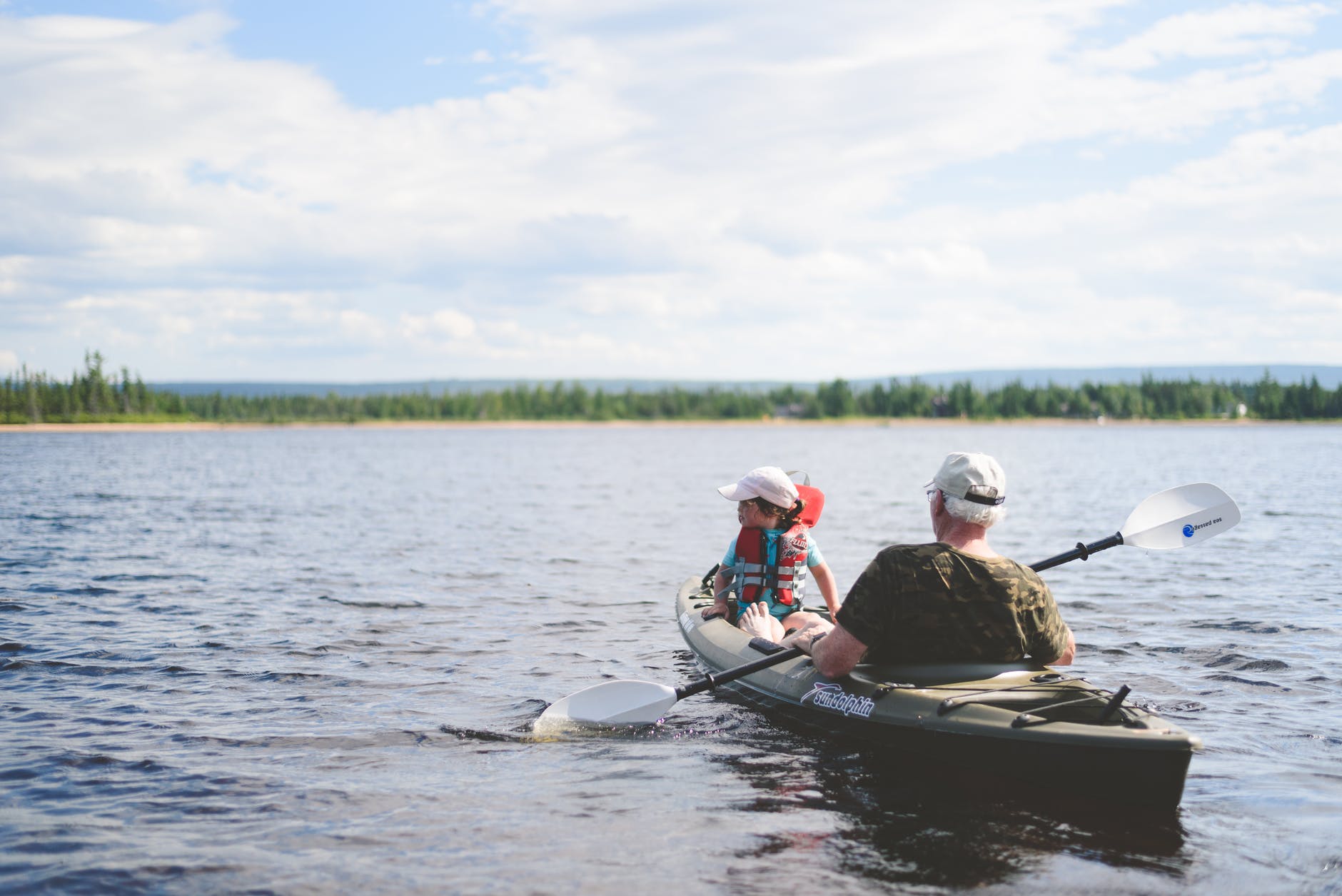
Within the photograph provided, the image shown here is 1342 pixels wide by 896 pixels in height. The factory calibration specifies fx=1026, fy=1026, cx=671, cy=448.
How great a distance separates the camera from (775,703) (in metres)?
7.80

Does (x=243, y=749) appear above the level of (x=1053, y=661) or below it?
below

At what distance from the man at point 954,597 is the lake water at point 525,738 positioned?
87 cm

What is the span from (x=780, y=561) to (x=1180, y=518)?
3.40 m

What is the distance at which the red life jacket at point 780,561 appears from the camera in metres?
8.54

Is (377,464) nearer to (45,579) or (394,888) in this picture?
(45,579)

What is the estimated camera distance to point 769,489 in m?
8.13

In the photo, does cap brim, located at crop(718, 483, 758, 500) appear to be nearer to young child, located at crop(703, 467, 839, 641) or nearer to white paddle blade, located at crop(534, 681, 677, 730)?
young child, located at crop(703, 467, 839, 641)

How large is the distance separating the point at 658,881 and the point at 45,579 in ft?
45.9

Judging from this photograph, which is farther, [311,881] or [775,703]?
[775,703]

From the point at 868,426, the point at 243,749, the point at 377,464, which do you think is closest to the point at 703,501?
the point at 243,749

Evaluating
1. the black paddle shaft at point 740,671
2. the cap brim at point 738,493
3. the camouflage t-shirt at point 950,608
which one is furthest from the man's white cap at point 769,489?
the camouflage t-shirt at point 950,608

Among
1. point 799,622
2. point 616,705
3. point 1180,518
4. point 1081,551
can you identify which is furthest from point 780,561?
point 1180,518

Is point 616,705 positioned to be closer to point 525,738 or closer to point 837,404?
point 525,738

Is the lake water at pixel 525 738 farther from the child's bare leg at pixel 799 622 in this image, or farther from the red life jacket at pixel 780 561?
the red life jacket at pixel 780 561
